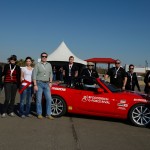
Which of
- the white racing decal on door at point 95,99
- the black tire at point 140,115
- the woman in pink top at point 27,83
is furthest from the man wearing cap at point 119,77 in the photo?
the woman in pink top at point 27,83

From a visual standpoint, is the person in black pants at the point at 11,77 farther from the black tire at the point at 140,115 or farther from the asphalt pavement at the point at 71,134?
the black tire at the point at 140,115

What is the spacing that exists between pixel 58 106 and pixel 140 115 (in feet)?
7.50

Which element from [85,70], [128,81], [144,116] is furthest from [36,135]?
[128,81]

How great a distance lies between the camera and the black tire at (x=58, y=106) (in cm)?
827

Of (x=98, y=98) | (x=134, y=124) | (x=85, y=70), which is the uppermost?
(x=85, y=70)

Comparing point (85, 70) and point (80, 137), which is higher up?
point (85, 70)

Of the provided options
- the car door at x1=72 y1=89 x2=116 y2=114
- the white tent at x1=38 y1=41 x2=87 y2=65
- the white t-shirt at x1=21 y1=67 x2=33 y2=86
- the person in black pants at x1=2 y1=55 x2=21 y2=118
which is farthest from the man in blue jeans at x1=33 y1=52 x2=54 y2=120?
the white tent at x1=38 y1=41 x2=87 y2=65

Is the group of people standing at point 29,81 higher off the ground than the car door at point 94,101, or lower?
higher

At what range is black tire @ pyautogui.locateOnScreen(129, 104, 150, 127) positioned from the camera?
7560 mm

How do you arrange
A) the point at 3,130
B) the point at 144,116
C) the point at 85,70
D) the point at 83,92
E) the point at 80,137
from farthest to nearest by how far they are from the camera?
the point at 85,70, the point at 83,92, the point at 144,116, the point at 3,130, the point at 80,137

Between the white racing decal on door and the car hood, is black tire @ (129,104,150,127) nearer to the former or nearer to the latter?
the car hood

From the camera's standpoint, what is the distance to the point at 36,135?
6078mm

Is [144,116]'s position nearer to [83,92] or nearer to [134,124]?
[134,124]

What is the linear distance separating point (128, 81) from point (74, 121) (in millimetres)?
3088
